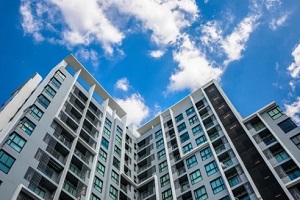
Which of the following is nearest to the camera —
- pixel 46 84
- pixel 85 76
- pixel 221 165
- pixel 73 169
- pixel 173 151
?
pixel 73 169

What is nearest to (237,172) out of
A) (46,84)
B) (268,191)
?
(268,191)

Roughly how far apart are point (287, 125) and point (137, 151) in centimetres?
3079

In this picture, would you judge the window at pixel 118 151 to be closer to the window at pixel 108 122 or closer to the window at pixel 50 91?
the window at pixel 108 122

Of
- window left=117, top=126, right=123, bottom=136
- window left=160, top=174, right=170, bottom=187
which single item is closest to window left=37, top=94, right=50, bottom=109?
window left=117, top=126, right=123, bottom=136

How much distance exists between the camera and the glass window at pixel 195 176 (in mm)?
46041

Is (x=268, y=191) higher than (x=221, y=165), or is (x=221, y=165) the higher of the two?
(x=221, y=165)

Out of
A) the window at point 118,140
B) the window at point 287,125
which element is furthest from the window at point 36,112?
the window at point 287,125

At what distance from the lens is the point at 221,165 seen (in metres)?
44.8

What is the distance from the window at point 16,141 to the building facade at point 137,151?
109 millimetres

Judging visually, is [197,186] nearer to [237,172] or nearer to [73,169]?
[237,172]

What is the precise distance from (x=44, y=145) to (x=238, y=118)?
31.5 metres

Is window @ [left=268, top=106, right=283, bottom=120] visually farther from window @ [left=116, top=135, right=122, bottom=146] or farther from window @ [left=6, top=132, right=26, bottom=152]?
window @ [left=6, top=132, right=26, bottom=152]

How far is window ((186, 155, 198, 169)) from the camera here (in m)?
49.5

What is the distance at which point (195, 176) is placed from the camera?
47.0m
